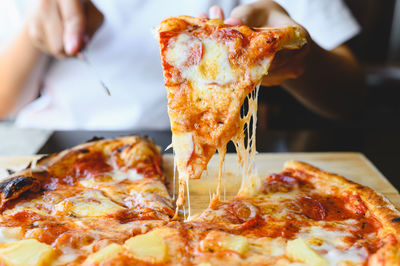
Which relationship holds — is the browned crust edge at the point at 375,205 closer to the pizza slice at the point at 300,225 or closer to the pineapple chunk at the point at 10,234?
the pizza slice at the point at 300,225

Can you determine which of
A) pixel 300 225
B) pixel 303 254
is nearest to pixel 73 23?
pixel 300 225

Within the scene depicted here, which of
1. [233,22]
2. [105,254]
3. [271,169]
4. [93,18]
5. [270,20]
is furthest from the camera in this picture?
[93,18]

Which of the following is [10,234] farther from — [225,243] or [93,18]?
[93,18]

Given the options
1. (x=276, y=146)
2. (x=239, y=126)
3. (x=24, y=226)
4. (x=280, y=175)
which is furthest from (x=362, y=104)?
(x=24, y=226)

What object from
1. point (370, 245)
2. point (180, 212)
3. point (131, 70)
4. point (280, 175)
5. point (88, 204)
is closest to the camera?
point (370, 245)

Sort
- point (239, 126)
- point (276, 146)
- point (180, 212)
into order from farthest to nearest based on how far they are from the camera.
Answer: point (276, 146), point (180, 212), point (239, 126)

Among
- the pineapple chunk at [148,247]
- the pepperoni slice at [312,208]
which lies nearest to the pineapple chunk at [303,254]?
the pepperoni slice at [312,208]

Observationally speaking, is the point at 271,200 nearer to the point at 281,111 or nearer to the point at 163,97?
the point at 163,97
